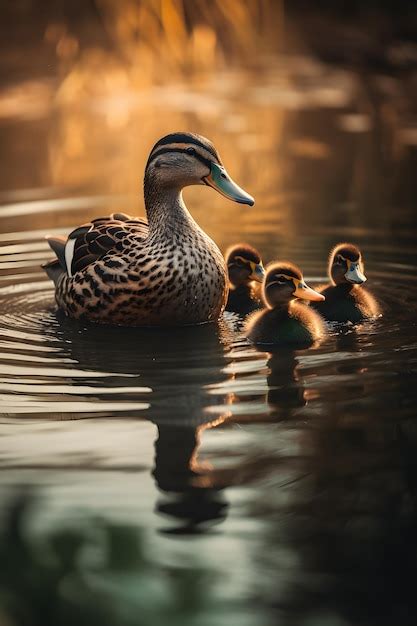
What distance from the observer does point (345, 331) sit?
239 inches

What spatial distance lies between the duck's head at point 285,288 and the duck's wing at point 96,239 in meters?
0.73

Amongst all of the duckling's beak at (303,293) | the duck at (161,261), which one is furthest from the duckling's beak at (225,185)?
the duckling's beak at (303,293)

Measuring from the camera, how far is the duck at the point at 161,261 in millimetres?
6168

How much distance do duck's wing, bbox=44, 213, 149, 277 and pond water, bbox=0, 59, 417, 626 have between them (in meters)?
0.31

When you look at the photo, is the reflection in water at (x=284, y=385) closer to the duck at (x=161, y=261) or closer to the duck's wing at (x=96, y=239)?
the duck at (x=161, y=261)

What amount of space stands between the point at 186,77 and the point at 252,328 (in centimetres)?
1008

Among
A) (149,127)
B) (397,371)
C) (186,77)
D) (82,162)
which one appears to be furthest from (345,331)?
(186,77)

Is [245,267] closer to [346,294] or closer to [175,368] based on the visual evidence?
[346,294]

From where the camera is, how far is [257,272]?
6824mm

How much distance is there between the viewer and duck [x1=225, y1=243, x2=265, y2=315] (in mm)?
6805

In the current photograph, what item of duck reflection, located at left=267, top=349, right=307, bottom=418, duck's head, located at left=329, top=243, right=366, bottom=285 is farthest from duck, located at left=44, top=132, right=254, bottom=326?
duck reflection, located at left=267, top=349, right=307, bottom=418

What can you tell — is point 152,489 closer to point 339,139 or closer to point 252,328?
point 252,328

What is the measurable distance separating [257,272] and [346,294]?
641 mm

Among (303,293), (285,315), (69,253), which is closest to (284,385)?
(285,315)
